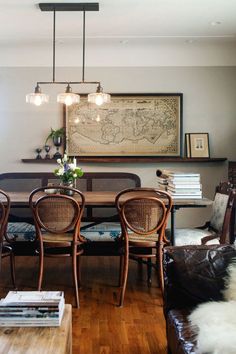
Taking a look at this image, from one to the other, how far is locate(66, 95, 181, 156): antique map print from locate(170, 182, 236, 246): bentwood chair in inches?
64.7

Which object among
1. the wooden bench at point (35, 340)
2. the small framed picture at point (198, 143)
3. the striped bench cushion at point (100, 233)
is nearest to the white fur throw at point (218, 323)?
the wooden bench at point (35, 340)

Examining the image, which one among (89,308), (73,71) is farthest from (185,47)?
(89,308)

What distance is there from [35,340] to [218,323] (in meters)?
0.77

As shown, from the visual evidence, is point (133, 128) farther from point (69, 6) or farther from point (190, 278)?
point (190, 278)

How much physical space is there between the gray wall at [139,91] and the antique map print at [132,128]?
0.51ft

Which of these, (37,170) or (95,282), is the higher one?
(37,170)

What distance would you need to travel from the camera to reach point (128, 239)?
307 centimetres

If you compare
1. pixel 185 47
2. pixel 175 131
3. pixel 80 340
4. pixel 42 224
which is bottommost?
pixel 80 340

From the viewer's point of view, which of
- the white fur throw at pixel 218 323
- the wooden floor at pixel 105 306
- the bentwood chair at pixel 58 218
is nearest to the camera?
the white fur throw at pixel 218 323

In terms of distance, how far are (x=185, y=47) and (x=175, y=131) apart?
3.77ft

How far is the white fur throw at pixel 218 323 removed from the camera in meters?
1.41

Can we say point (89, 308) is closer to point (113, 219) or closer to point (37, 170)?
point (113, 219)

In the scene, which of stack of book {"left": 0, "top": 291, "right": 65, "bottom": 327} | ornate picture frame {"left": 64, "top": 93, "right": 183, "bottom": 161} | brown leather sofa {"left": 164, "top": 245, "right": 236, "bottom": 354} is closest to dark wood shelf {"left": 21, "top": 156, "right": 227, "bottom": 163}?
ornate picture frame {"left": 64, "top": 93, "right": 183, "bottom": 161}

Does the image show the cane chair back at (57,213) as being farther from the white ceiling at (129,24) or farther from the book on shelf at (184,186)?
the white ceiling at (129,24)
